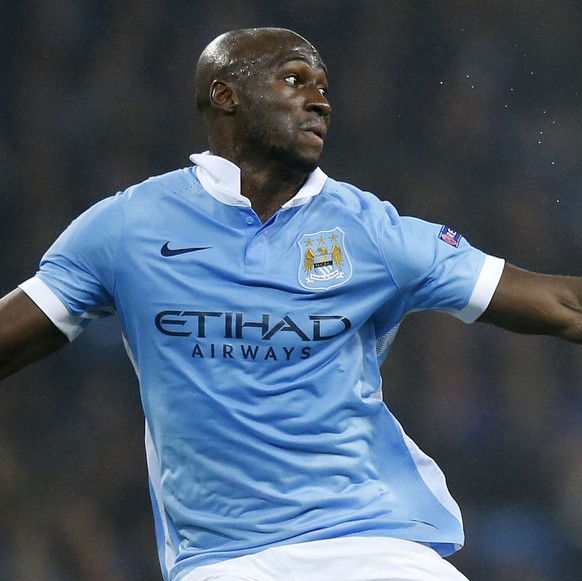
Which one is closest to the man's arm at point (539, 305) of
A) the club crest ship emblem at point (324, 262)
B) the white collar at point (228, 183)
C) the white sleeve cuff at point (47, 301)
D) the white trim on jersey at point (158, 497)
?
the club crest ship emblem at point (324, 262)

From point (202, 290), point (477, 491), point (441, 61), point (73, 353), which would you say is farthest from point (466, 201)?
point (202, 290)

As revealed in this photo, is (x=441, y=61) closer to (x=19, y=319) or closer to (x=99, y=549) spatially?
(x=99, y=549)

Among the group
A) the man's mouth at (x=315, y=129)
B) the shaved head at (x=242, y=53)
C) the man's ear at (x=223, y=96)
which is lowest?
the man's mouth at (x=315, y=129)

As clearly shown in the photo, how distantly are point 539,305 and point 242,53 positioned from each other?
2.52 feet

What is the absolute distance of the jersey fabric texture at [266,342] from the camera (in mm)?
2307

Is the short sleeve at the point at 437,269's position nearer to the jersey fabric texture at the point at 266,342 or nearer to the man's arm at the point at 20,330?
the jersey fabric texture at the point at 266,342

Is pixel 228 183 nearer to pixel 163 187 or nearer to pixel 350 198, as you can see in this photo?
pixel 163 187

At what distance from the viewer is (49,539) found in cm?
388

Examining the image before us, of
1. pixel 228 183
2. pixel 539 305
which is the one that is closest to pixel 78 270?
pixel 228 183

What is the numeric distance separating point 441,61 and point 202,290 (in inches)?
78.1

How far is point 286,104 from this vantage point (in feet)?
8.14

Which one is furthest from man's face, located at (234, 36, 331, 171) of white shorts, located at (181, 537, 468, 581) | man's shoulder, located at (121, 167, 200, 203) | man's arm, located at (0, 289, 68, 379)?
white shorts, located at (181, 537, 468, 581)

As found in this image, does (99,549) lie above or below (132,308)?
below

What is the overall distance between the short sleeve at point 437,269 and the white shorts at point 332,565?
464 millimetres
